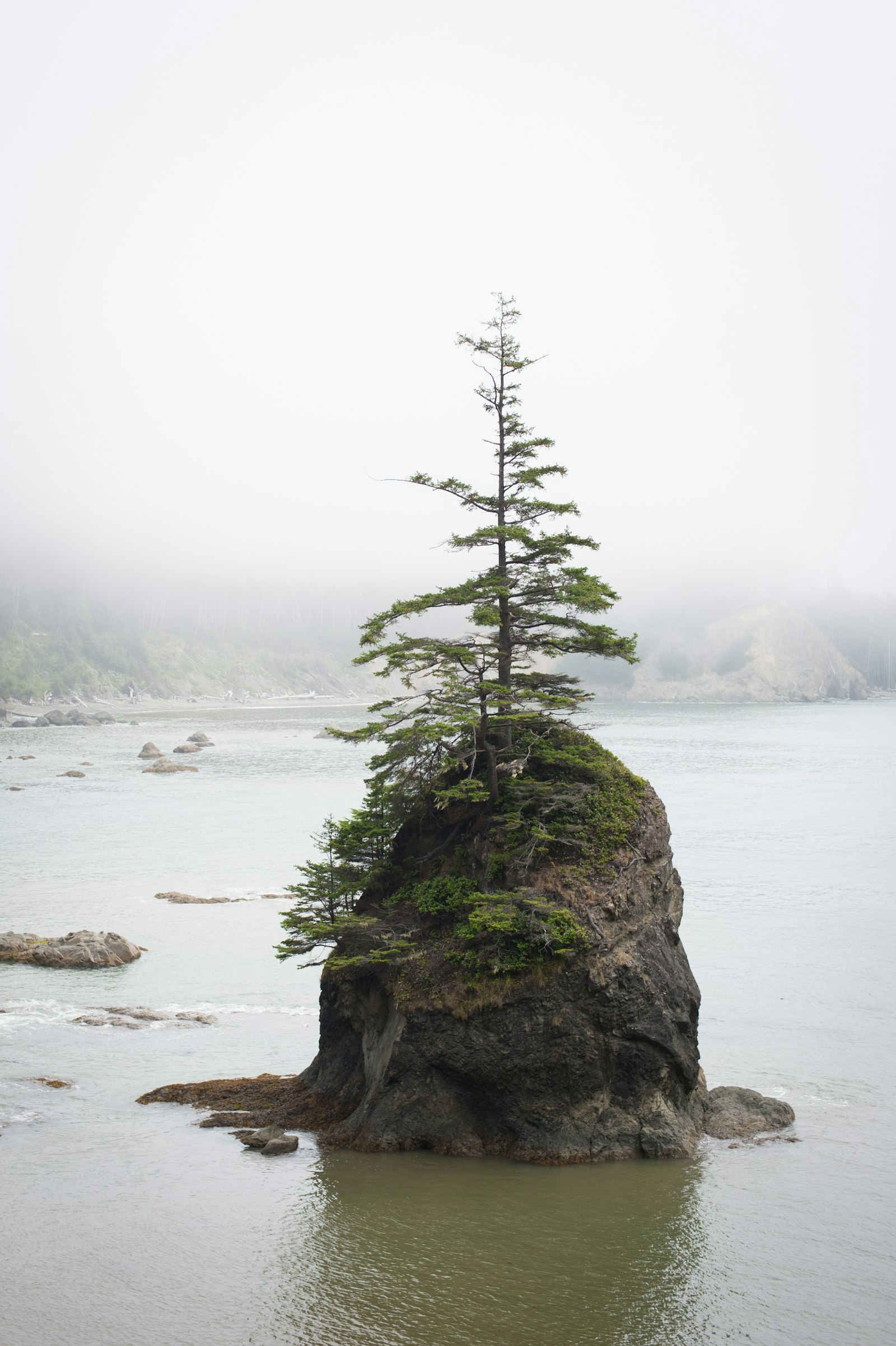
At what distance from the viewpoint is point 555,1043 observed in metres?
20.3

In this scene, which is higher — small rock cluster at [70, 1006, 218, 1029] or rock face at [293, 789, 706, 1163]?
rock face at [293, 789, 706, 1163]

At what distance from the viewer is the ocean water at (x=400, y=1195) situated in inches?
606

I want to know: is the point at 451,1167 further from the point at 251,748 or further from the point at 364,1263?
the point at 251,748

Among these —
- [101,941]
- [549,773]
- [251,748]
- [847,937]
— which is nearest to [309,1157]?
[549,773]

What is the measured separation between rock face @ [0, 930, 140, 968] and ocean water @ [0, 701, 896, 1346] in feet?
2.64

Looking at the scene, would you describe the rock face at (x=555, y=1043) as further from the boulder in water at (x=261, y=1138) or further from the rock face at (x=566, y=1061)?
the boulder in water at (x=261, y=1138)

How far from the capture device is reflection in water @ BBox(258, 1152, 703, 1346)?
590 inches

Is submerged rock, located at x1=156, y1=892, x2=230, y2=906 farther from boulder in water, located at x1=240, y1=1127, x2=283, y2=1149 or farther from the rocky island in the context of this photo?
boulder in water, located at x1=240, y1=1127, x2=283, y2=1149

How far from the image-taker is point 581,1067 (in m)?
20.5

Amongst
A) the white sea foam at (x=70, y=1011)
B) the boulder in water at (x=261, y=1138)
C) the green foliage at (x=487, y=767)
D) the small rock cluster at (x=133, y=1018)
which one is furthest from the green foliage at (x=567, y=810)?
the small rock cluster at (x=133, y=1018)

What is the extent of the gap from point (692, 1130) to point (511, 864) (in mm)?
7532

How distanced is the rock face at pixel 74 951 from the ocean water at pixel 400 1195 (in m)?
0.80

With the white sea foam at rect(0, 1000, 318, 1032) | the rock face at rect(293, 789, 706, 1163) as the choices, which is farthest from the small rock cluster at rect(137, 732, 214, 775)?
the rock face at rect(293, 789, 706, 1163)

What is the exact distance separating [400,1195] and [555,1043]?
4322 millimetres
